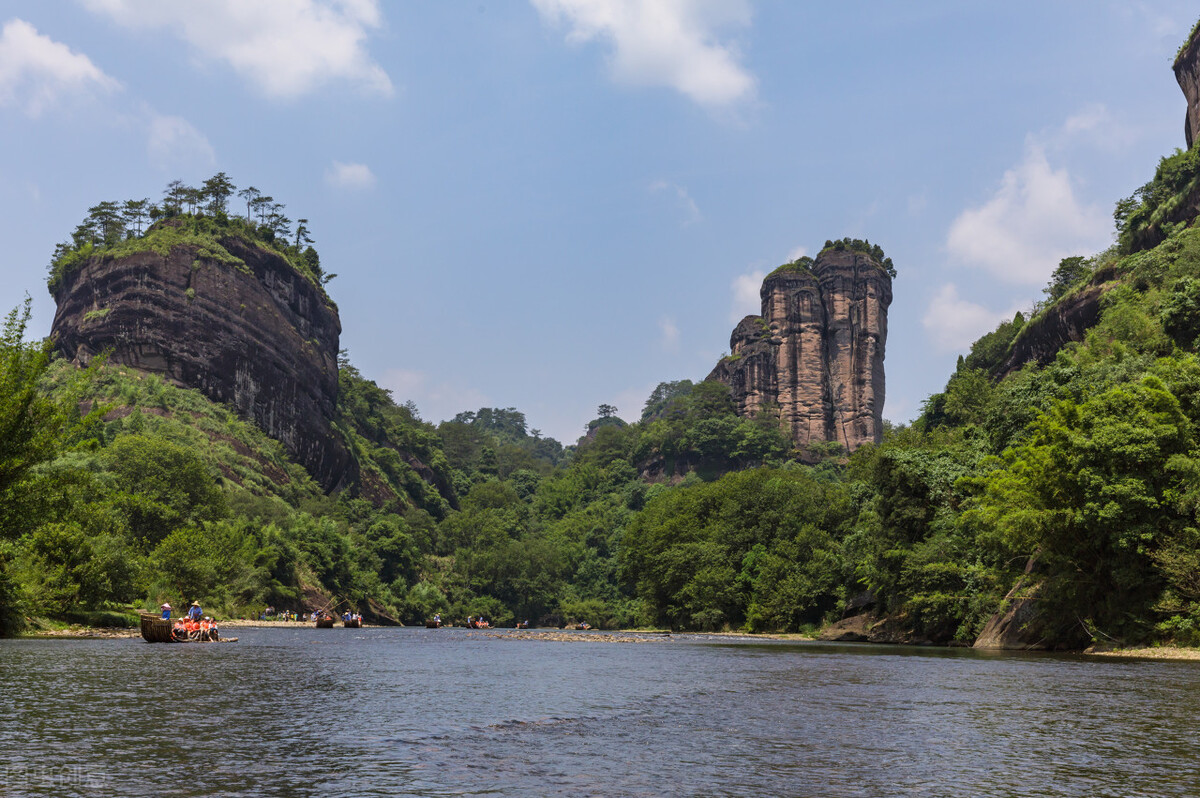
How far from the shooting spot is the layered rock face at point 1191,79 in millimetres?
93562

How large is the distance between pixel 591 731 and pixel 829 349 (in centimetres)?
17723

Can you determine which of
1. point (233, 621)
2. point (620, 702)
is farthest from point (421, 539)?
point (620, 702)

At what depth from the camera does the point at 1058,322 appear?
96.4 m

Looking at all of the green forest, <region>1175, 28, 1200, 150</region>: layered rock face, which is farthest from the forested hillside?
<region>1175, 28, 1200, 150</region>: layered rock face

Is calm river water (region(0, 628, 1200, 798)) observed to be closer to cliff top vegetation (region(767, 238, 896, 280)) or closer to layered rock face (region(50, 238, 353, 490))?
layered rock face (region(50, 238, 353, 490))

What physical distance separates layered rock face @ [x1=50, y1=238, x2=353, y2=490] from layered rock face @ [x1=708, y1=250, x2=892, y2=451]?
89.2 metres

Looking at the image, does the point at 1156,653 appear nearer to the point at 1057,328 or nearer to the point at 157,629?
the point at 157,629

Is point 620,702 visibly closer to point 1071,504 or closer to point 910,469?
point 1071,504

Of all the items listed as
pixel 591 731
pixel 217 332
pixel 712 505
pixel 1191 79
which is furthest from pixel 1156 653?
pixel 217 332

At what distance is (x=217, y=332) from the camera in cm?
14038

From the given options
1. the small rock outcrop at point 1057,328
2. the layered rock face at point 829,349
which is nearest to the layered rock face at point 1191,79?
the small rock outcrop at point 1057,328

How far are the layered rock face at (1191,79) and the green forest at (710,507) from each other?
268 inches

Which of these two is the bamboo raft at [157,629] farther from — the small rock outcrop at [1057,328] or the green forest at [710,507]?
the small rock outcrop at [1057,328]

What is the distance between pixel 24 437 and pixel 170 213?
135798mm
